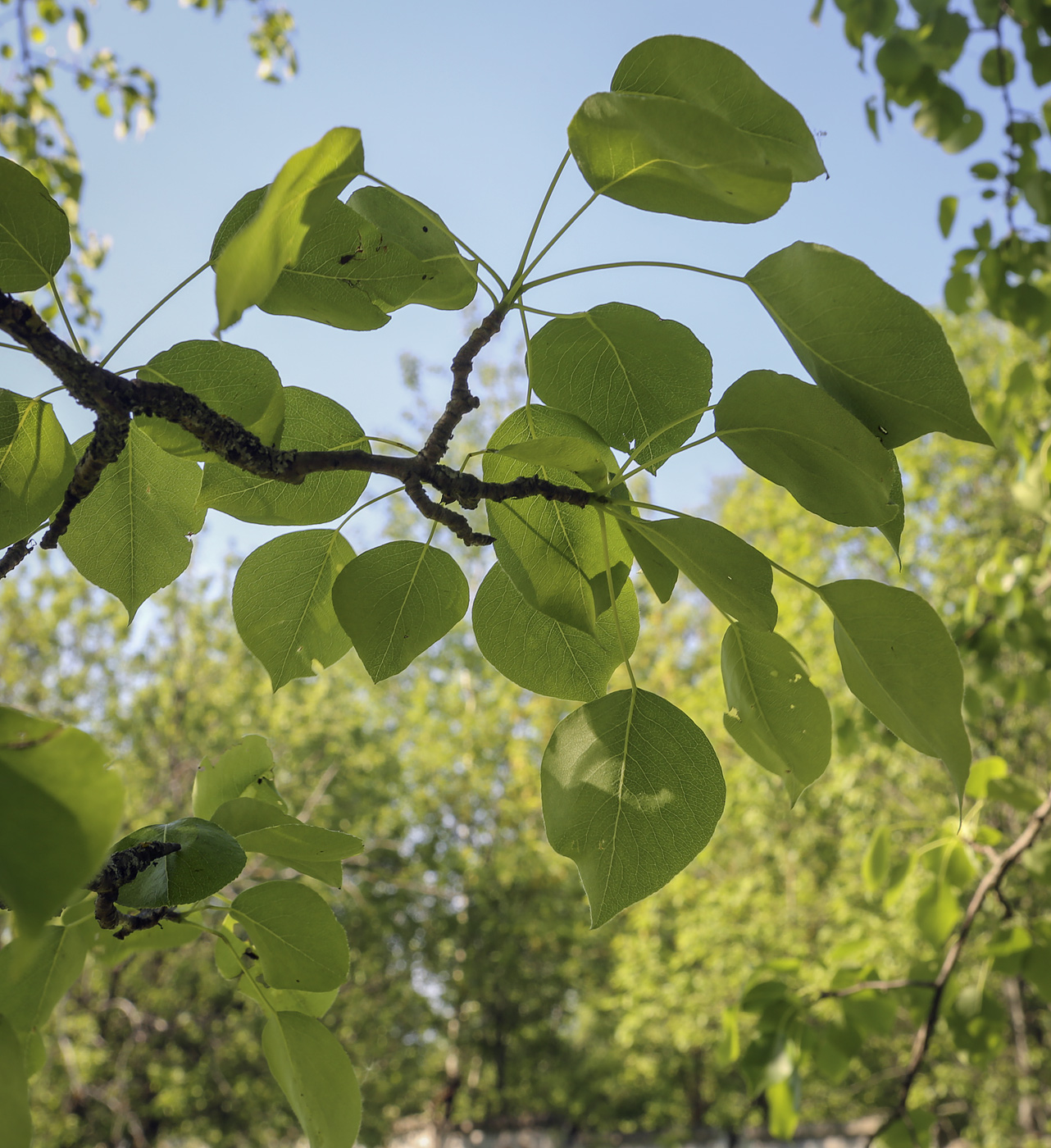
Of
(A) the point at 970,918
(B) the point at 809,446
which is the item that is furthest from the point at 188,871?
(A) the point at 970,918

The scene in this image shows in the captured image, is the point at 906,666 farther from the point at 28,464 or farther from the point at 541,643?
the point at 28,464

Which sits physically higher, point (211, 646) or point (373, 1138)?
→ point (211, 646)

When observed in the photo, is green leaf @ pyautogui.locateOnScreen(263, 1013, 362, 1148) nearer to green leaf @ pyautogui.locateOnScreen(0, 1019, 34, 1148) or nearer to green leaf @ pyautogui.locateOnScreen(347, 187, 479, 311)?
green leaf @ pyautogui.locateOnScreen(0, 1019, 34, 1148)

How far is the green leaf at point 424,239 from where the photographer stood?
281 mm

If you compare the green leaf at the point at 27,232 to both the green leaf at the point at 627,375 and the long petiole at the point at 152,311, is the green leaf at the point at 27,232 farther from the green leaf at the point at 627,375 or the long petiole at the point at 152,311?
the green leaf at the point at 627,375

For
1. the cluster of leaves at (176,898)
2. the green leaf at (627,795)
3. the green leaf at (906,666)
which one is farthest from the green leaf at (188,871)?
the green leaf at (906,666)

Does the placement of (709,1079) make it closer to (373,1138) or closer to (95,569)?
(373,1138)

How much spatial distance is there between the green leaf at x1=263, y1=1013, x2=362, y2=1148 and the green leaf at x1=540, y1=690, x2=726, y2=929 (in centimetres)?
10

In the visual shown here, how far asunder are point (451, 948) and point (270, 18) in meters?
5.62

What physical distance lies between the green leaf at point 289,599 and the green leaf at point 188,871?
10 cm

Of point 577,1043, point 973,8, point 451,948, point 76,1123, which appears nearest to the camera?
point 973,8

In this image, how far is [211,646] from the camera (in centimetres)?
566

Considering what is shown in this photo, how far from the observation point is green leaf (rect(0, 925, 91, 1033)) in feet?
1.02

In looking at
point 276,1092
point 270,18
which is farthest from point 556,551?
point 276,1092
